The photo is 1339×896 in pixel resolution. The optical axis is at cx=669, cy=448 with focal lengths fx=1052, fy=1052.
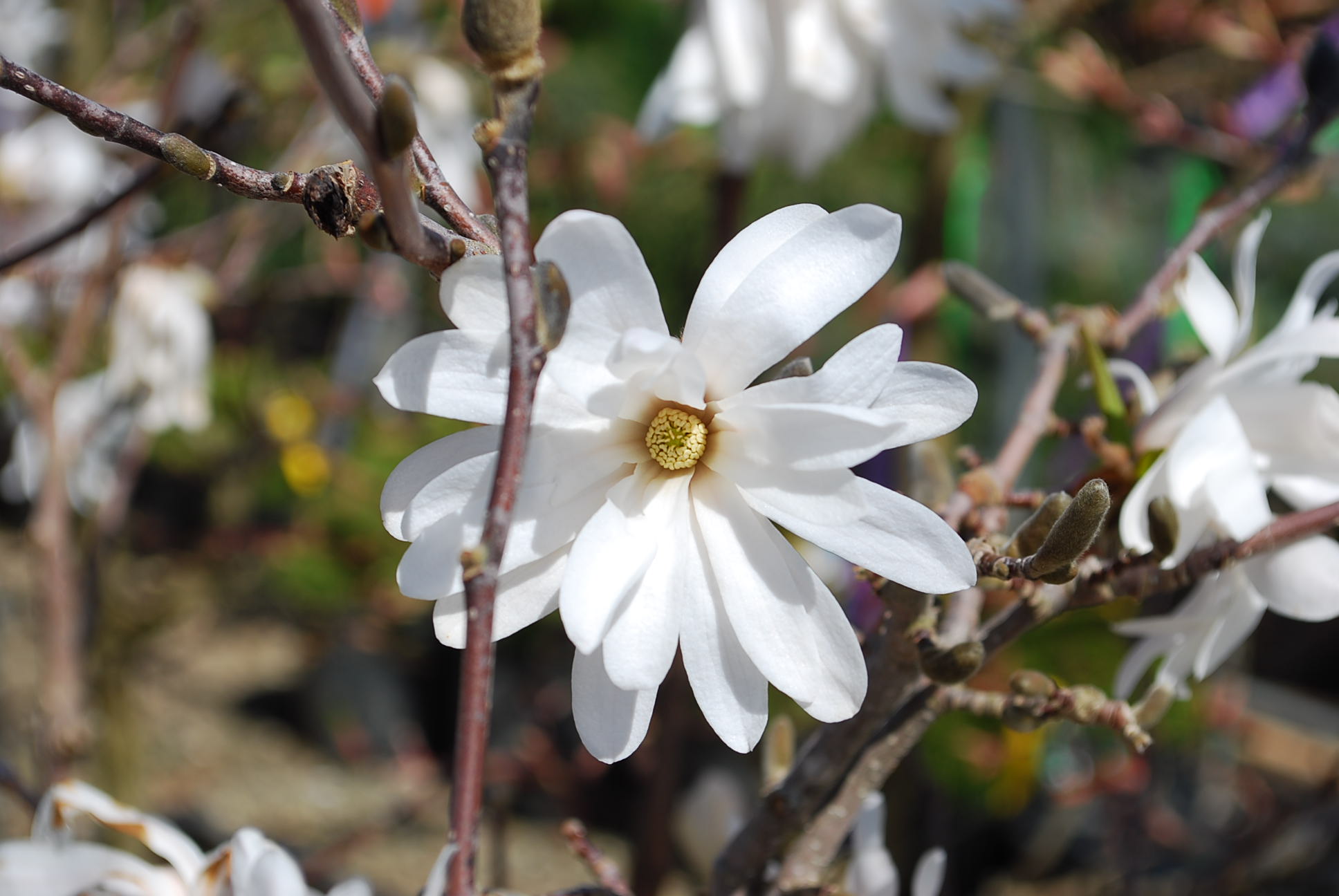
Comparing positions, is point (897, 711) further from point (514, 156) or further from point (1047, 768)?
point (1047, 768)

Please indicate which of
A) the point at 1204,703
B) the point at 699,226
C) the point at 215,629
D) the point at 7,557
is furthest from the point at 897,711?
the point at 7,557

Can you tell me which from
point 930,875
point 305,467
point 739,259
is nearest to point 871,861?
point 930,875

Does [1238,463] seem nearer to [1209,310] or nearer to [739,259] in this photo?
[1209,310]

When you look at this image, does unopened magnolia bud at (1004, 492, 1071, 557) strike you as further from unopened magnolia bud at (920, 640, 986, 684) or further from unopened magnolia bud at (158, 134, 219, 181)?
unopened magnolia bud at (158, 134, 219, 181)

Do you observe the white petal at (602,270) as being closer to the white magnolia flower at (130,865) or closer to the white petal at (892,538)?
the white petal at (892,538)

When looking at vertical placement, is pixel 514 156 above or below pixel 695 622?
above

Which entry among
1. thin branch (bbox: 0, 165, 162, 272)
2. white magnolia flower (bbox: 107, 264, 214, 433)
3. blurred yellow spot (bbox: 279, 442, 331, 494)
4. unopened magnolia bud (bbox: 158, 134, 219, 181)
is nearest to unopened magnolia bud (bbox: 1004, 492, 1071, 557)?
unopened magnolia bud (bbox: 158, 134, 219, 181)
